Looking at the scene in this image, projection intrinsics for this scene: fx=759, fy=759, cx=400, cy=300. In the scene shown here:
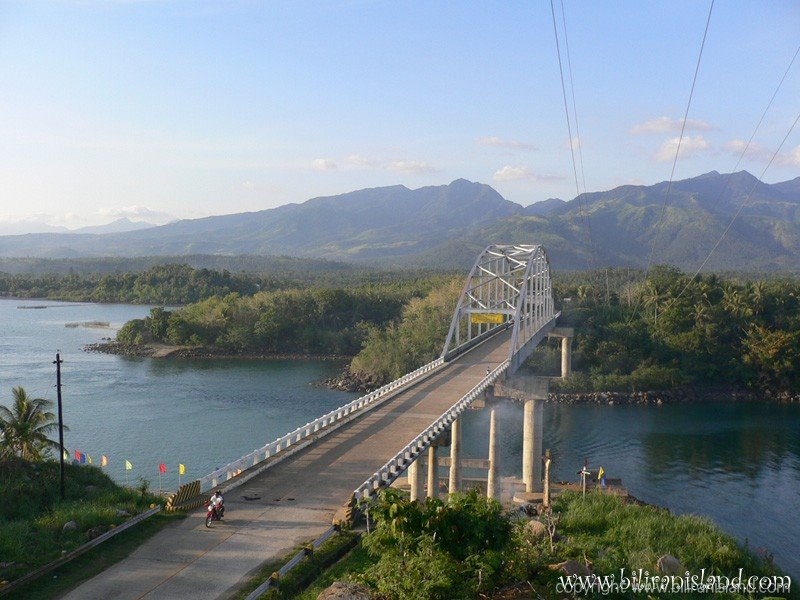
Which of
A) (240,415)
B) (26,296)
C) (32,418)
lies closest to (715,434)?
(240,415)

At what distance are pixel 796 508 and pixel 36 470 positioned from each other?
34850 mm

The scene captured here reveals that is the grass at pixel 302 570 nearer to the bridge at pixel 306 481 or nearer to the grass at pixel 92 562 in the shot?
the bridge at pixel 306 481

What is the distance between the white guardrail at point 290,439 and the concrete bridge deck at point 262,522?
0.66m

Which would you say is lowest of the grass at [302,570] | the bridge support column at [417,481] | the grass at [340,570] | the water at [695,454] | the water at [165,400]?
the water at [695,454]

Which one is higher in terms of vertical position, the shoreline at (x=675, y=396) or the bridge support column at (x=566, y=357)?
the bridge support column at (x=566, y=357)

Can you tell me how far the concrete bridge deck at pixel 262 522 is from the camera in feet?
52.1

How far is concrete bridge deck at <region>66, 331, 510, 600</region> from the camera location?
15.9 metres

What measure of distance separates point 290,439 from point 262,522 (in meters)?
7.09

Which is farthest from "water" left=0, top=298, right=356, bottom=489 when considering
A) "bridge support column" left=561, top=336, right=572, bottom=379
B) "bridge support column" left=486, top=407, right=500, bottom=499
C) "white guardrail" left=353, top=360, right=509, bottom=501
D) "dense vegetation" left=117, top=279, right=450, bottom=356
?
"bridge support column" left=561, top=336, right=572, bottom=379

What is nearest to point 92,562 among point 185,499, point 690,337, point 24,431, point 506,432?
point 185,499

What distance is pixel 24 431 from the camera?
30047 mm

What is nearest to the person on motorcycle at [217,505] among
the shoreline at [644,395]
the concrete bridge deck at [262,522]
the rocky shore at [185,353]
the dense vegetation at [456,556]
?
the concrete bridge deck at [262,522]

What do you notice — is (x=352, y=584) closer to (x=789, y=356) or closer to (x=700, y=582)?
(x=700, y=582)

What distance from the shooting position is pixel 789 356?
7162 centimetres
